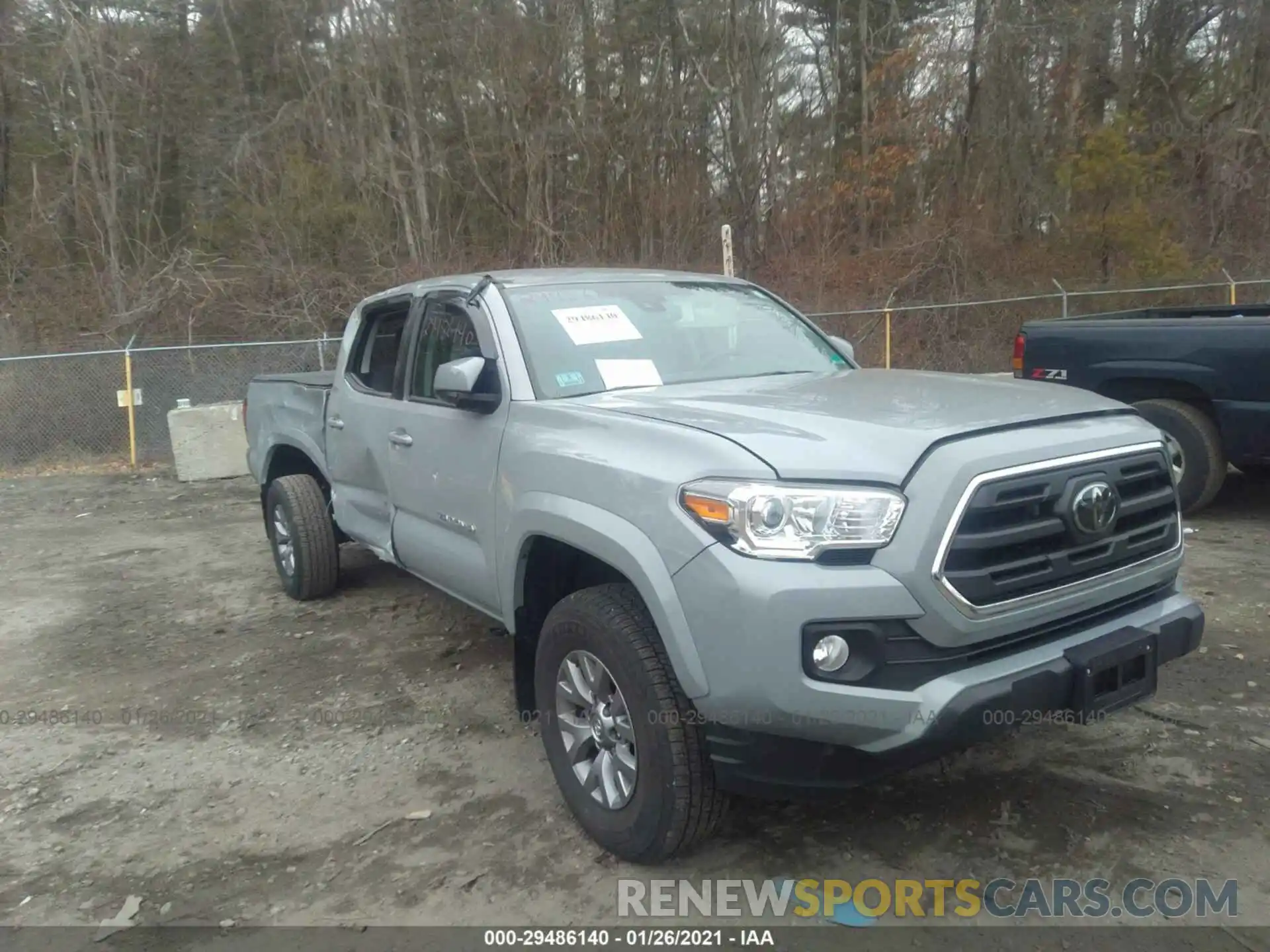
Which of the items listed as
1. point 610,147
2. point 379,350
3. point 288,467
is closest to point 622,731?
point 379,350

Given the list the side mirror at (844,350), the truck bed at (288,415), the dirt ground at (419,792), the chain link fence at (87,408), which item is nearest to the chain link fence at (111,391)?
the chain link fence at (87,408)

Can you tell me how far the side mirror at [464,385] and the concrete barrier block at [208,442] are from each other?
8.33 m

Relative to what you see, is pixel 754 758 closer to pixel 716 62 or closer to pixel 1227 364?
pixel 1227 364

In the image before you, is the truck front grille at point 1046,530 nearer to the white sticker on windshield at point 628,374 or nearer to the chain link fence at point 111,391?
the white sticker on windshield at point 628,374

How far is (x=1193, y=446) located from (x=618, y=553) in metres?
5.36

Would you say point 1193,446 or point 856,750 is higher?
→ point 1193,446

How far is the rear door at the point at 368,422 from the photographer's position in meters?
4.85

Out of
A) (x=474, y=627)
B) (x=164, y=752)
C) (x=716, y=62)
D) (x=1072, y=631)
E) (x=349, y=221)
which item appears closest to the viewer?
(x=1072, y=631)

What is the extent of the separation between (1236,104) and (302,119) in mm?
19001

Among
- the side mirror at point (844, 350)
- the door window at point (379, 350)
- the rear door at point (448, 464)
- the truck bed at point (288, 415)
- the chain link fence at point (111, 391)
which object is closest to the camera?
the rear door at point (448, 464)

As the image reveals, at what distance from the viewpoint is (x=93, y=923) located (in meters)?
3.07

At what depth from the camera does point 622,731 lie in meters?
3.15

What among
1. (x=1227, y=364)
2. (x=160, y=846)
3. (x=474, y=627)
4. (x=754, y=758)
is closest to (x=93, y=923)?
(x=160, y=846)

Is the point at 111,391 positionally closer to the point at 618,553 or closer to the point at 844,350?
the point at 844,350
